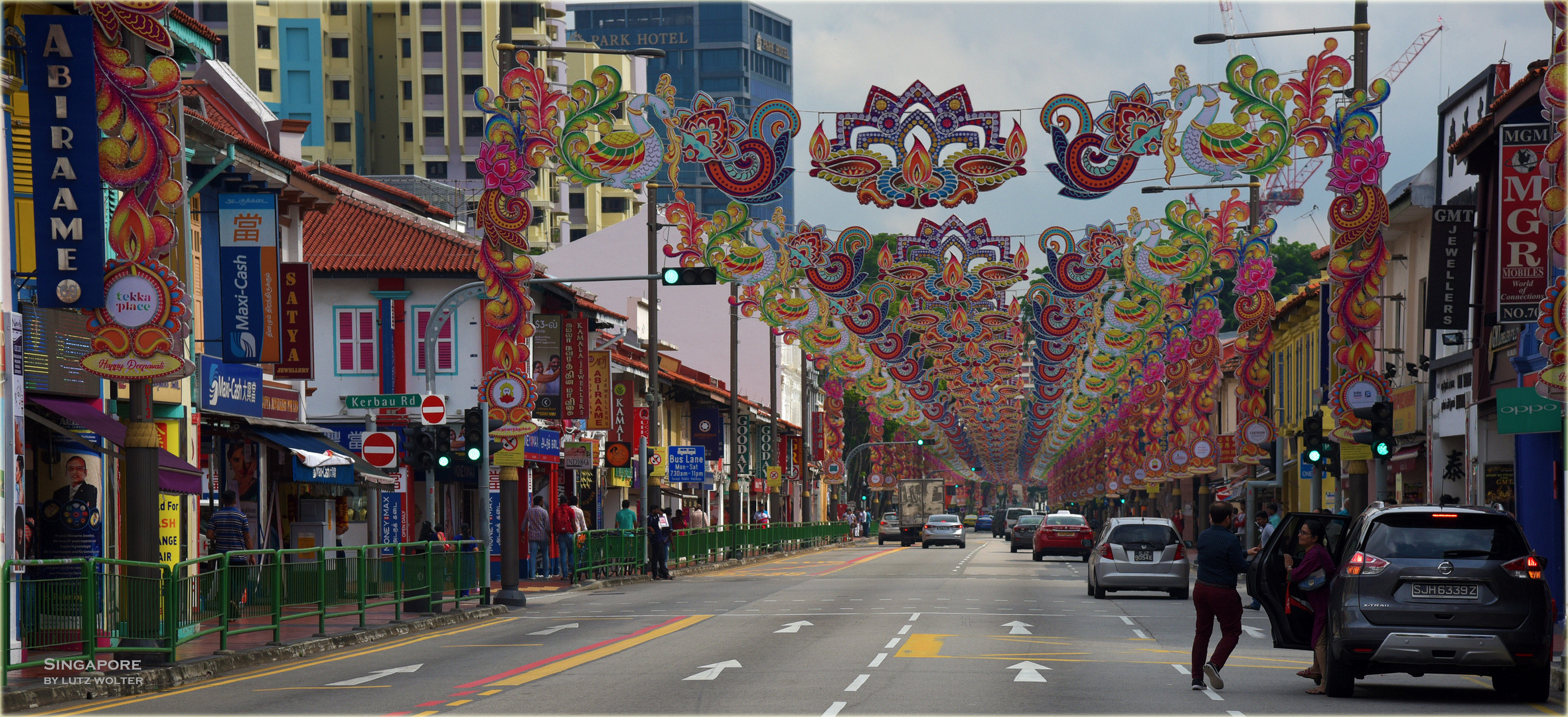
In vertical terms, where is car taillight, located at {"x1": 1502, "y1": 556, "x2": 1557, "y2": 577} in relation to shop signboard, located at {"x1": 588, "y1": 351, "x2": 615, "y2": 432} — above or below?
below

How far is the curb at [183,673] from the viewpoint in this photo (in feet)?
48.0

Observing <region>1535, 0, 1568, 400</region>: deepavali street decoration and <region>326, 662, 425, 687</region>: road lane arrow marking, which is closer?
<region>326, 662, 425, 687</region>: road lane arrow marking

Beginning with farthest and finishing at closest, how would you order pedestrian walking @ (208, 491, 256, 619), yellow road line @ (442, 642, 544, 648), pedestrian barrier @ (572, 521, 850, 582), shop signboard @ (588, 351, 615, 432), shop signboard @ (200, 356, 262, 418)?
shop signboard @ (588, 351, 615, 432), pedestrian barrier @ (572, 521, 850, 582), shop signboard @ (200, 356, 262, 418), yellow road line @ (442, 642, 544, 648), pedestrian walking @ (208, 491, 256, 619)

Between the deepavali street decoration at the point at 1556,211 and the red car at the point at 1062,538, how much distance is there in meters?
34.9

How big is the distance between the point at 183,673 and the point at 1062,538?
39.5m

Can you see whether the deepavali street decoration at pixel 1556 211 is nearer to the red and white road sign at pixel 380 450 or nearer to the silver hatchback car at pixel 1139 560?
the silver hatchback car at pixel 1139 560

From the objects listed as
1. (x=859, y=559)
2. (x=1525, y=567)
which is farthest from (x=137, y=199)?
(x=859, y=559)

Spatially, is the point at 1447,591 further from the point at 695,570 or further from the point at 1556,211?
the point at 695,570

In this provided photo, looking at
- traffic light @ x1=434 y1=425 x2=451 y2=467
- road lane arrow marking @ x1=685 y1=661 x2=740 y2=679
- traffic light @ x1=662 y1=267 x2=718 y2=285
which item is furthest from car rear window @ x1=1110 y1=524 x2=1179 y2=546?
road lane arrow marking @ x1=685 y1=661 x2=740 y2=679

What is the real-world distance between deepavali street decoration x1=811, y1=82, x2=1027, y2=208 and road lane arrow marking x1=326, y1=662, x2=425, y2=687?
1199 cm

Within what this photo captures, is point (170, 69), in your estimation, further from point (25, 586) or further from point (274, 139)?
point (274, 139)

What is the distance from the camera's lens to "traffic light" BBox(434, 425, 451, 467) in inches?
1056

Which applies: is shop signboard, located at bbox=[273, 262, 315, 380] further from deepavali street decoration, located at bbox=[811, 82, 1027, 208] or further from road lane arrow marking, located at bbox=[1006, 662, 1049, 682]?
road lane arrow marking, located at bbox=[1006, 662, 1049, 682]

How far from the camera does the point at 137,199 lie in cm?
1675
